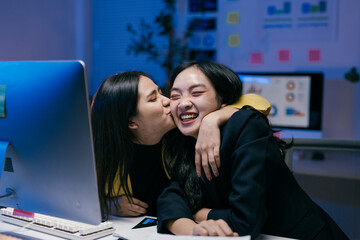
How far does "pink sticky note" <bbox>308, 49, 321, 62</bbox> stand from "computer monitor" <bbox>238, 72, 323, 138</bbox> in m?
0.60

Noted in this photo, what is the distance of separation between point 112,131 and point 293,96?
2146 mm

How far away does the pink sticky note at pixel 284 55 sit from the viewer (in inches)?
142

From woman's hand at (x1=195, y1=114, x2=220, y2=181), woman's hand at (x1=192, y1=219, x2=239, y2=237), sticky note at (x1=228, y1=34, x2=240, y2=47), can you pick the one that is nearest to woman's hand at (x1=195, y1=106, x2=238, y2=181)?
woman's hand at (x1=195, y1=114, x2=220, y2=181)

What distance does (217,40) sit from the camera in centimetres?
390

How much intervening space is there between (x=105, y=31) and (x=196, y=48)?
1.13 meters

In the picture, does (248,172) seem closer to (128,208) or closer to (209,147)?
(209,147)

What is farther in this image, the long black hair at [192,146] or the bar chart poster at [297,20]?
the bar chart poster at [297,20]

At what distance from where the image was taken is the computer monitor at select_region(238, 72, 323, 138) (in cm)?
299

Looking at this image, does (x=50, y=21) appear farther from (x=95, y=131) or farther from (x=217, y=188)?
(x=217, y=188)

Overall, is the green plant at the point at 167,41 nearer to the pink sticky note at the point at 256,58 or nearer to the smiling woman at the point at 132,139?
the pink sticky note at the point at 256,58

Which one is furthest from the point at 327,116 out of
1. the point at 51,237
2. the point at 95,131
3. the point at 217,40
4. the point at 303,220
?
the point at 51,237

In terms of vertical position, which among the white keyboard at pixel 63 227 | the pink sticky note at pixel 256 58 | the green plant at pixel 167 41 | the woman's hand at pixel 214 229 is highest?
the green plant at pixel 167 41

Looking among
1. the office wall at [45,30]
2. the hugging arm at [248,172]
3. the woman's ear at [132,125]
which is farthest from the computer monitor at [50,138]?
the office wall at [45,30]

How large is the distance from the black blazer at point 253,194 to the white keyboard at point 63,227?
165 millimetres
